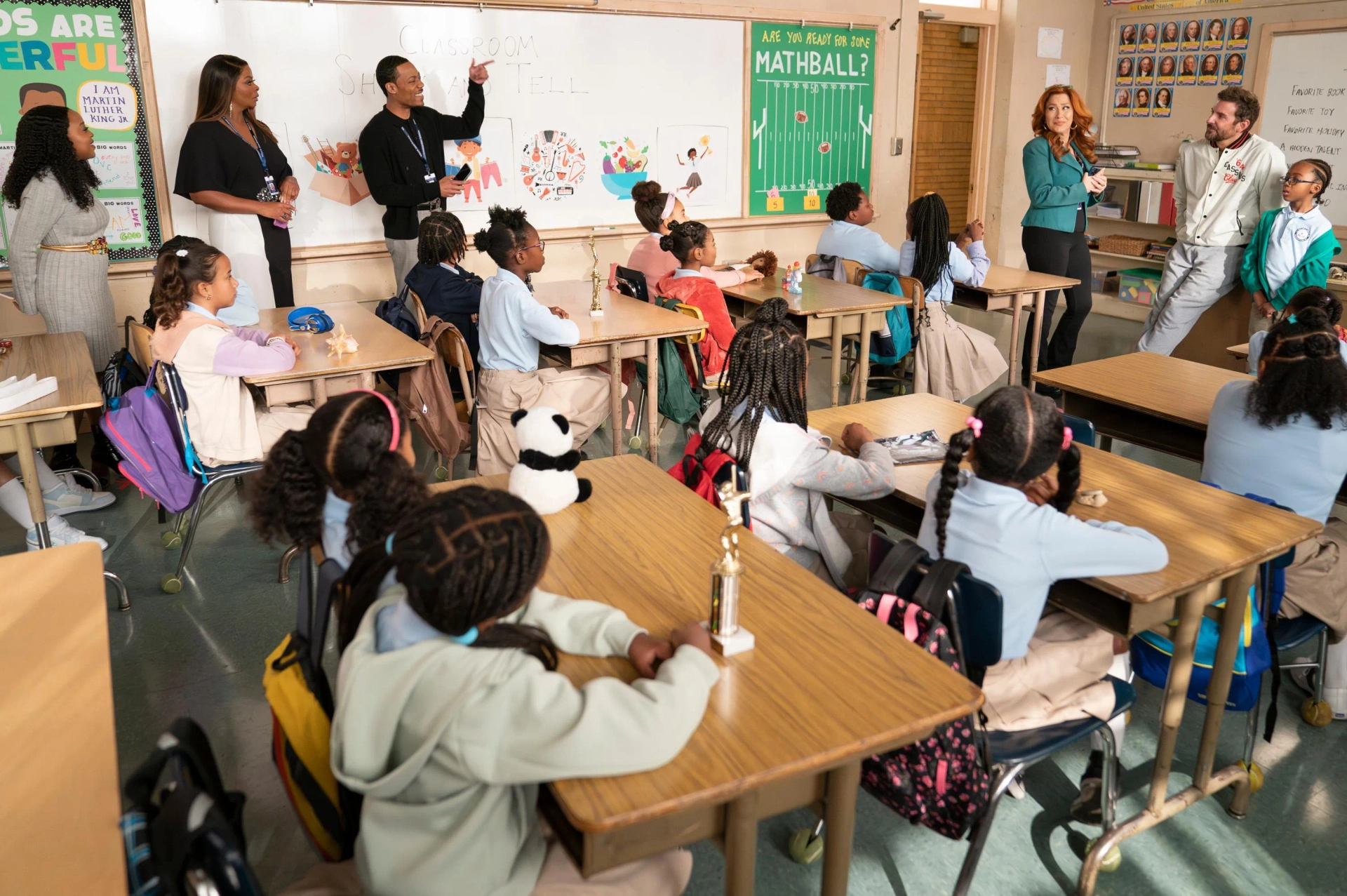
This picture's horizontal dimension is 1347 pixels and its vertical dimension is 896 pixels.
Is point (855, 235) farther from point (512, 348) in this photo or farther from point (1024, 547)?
point (1024, 547)

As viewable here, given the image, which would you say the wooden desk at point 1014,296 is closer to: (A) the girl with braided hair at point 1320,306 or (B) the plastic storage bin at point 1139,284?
(A) the girl with braided hair at point 1320,306

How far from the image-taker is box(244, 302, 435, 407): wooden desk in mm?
3240

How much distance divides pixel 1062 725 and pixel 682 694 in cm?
91

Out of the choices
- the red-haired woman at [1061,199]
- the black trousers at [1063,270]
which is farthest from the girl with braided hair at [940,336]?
the black trousers at [1063,270]

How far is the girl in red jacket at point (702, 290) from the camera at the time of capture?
4.22m

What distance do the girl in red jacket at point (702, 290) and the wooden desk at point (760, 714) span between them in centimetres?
240

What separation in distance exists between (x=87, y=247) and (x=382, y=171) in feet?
4.62

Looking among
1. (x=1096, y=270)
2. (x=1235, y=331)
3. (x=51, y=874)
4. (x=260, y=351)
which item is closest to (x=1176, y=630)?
(x=51, y=874)

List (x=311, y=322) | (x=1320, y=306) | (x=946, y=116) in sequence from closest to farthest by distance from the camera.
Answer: (x=1320, y=306) < (x=311, y=322) < (x=946, y=116)

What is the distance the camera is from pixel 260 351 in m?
3.15

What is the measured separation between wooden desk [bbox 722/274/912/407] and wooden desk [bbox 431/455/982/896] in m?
2.51

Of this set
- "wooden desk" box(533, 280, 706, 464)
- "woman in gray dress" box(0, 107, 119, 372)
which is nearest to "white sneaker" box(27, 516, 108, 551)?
"woman in gray dress" box(0, 107, 119, 372)

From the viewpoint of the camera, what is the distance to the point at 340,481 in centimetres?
190

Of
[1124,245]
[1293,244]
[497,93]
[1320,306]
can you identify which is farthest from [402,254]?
[1124,245]
